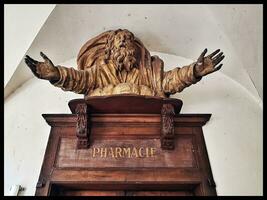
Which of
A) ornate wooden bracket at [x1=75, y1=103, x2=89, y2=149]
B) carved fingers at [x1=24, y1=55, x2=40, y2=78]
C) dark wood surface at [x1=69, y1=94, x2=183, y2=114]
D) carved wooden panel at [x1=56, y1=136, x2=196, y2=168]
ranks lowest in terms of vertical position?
carved wooden panel at [x1=56, y1=136, x2=196, y2=168]

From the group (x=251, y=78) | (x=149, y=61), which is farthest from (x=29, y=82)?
(x=251, y=78)

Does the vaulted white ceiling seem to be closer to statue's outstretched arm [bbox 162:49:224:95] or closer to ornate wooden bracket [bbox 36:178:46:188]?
statue's outstretched arm [bbox 162:49:224:95]

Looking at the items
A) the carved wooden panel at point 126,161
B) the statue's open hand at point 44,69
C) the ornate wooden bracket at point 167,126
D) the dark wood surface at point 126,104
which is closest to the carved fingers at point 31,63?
the statue's open hand at point 44,69

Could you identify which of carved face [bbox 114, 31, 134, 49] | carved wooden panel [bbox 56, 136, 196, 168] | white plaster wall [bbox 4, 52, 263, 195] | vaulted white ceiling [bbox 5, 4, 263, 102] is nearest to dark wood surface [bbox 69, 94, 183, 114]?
carved wooden panel [bbox 56, 136, 196, 168]

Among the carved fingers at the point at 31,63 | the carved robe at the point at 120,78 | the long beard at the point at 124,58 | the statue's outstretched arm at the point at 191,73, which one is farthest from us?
the long beard at the point at 124,58

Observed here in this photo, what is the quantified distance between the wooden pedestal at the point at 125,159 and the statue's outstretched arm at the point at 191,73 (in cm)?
19

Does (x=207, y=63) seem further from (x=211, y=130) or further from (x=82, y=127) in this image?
(x=82, y=127)

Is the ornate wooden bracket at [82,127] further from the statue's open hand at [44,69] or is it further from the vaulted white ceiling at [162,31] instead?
the vaulted white ceiling at [162,31]

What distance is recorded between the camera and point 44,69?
154 centimetres

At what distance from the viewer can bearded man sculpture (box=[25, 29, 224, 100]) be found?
1.66 metres

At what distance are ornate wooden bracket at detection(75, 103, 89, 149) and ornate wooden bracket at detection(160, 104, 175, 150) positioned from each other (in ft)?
1.45

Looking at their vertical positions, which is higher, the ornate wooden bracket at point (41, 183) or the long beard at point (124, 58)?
the long beard at point (124, 58)

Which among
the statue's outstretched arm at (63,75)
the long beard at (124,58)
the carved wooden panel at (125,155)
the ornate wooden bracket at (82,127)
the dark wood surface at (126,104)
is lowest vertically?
the carved wooden panel at (125,155)

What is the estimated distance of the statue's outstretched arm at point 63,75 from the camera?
59.4 inches
